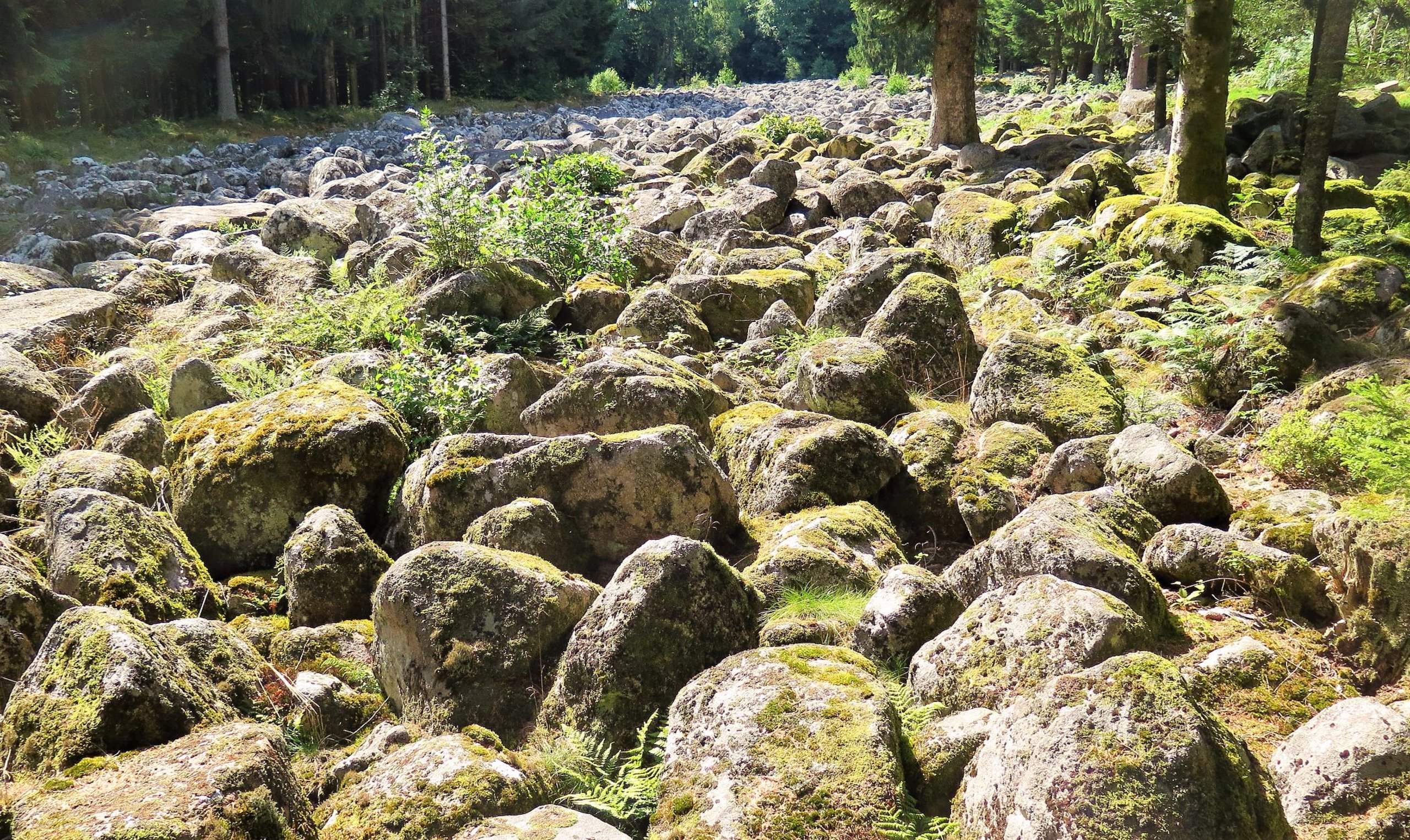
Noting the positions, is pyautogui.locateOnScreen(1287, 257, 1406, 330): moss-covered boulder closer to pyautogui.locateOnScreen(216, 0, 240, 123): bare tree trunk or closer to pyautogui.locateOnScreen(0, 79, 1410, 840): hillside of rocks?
pyautogui.locateOnScreen(0, 79, 1410, 840): hillside of rocks

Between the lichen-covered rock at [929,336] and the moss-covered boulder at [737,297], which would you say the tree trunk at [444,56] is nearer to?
→ the moss-covered boulder at [737,297]

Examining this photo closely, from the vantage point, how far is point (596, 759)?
3.18 meters

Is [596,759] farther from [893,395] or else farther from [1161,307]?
[1161,307]

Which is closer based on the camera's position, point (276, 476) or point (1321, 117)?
point (276, 476)

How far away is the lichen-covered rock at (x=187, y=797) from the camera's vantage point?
2.47 m

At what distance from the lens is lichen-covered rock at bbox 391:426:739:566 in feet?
15.2

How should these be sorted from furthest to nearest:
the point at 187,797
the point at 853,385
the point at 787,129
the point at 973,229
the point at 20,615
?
the point at 787,129, the point at 973,229, the point at 853,385, the point at 20,615, the point at 187,797

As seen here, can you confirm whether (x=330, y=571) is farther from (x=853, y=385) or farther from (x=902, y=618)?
Answer: (x=853, y=385)

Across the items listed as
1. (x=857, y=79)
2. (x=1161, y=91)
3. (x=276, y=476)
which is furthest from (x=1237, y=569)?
(x=857, y=79)

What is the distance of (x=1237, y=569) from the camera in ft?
12.9

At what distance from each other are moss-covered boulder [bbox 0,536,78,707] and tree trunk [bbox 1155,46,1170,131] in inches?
531

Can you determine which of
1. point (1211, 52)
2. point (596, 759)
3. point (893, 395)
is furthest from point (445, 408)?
point (1211, 52)

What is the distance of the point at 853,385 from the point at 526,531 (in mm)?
2376

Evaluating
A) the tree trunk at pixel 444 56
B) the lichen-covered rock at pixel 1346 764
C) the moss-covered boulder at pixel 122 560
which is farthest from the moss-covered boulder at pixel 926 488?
the tree trunk at pixel 444 56
